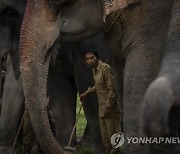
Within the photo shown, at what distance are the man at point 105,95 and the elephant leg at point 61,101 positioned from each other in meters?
0.72

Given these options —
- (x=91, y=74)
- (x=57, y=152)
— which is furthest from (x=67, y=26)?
(x=91, y=74)

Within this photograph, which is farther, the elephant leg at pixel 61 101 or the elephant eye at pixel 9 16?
the elephant leg at pixel 61 101

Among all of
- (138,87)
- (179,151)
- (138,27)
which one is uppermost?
(138,27)

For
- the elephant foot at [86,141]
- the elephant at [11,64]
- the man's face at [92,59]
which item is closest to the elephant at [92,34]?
the elephant at [11,64]

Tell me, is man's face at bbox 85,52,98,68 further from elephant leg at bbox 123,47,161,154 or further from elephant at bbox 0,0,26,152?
elephant leg at bbox 123,47,161,154

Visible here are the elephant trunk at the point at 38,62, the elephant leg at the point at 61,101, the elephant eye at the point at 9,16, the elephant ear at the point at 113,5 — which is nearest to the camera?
the elephant trunk at the point at 38,62

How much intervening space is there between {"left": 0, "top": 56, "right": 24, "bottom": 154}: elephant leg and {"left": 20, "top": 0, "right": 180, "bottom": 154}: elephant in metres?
1.78

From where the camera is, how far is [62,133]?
674 centimetres

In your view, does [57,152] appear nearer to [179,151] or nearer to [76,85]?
[179,151]

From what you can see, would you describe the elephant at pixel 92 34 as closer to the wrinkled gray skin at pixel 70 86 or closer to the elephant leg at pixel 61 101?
the wrinkled gray skin at pixel 70 86

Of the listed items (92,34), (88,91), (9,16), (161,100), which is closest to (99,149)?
(88,91)

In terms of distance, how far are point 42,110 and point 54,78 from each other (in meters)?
2.40

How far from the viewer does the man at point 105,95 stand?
595 cm

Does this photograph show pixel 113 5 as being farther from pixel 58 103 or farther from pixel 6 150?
pixel 58 103
